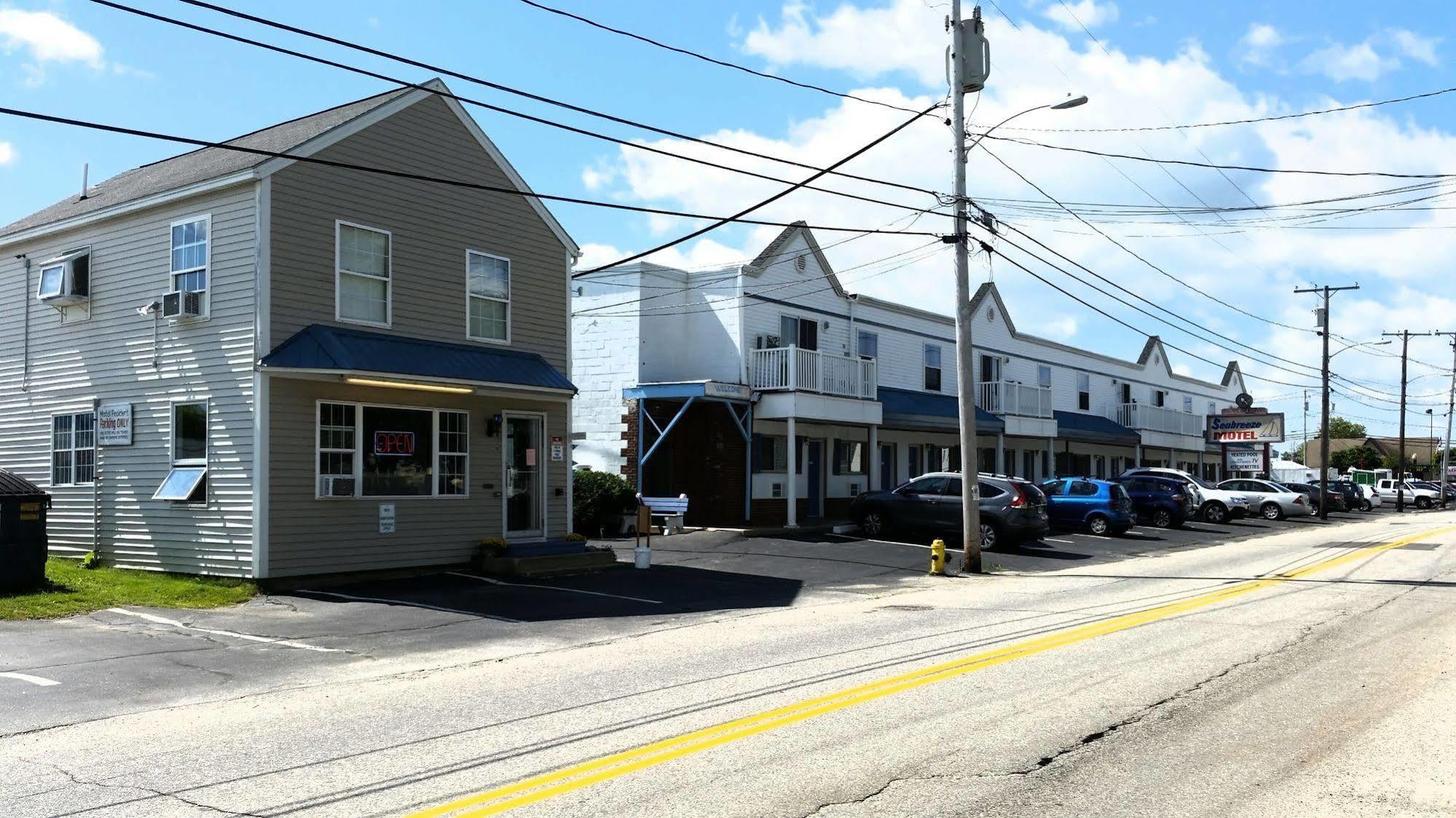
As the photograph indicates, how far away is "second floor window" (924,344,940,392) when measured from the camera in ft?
123

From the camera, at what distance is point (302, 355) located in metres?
16.1

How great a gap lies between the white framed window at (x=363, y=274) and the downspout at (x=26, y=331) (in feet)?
21.9

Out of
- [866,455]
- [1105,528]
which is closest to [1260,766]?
[1105,528]

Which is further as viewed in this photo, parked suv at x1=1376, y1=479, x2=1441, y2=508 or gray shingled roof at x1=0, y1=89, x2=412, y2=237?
parked suv at x1=1376, y1=479, x2=1441, y2=508

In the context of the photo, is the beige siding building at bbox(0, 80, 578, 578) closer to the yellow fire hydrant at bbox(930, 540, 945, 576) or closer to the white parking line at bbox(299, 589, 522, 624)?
the white parking line at bbox(299, 589, 522, 624)

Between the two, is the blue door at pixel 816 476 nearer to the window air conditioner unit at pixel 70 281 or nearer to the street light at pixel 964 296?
the street light at pixel 964 296

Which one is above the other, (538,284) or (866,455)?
(538,284)

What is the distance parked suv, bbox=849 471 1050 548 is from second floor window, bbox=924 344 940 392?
11.0 metres

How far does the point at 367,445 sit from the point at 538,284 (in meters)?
4.62

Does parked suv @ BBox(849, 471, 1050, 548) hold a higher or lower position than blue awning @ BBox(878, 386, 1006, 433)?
lower

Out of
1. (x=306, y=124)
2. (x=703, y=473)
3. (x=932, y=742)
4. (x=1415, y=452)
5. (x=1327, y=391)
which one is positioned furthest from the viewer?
(x=1415, y=452)

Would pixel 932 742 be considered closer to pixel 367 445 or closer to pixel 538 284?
pixel 367 445

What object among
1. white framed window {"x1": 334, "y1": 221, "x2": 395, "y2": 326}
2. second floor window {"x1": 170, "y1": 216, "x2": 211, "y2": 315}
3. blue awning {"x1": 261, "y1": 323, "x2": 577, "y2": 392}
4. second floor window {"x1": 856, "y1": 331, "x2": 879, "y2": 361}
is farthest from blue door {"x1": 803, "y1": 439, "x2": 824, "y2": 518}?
second floor window {"x1": 170, "y1": 216, "x2": 211, "y2": 315}

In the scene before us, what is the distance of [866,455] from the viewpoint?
3459 centimetres
